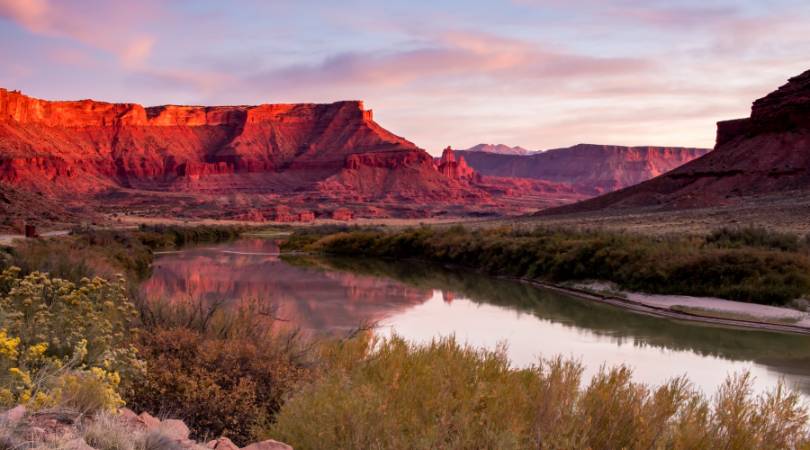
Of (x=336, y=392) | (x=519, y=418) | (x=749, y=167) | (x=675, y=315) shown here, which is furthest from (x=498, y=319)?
(x=749, y=167)

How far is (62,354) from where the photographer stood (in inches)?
254

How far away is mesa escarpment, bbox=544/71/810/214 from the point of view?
53.2 meters

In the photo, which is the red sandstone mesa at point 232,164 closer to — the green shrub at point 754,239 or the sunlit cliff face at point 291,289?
the sunlit cliff face at point 291,289

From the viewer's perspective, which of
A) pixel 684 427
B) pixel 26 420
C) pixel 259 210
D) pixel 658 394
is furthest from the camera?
pixel 259 210

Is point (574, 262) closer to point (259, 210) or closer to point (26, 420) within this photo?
point (26, 420)

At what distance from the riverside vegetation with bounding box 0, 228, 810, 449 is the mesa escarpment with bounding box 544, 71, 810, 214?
154 ft

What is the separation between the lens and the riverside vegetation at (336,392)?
203 inches

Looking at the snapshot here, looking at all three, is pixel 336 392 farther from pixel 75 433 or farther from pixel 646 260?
pixel 646 260

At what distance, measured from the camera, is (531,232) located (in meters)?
36.2

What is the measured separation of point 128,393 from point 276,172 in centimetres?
13572

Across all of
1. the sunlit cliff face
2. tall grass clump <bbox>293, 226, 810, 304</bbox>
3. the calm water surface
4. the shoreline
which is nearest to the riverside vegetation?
the calm water surface

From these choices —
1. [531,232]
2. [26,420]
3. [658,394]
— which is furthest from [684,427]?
[531,232]

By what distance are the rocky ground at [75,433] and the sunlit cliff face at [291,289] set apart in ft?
29.9

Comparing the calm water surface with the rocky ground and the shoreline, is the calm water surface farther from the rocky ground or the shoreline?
the rocky ground
